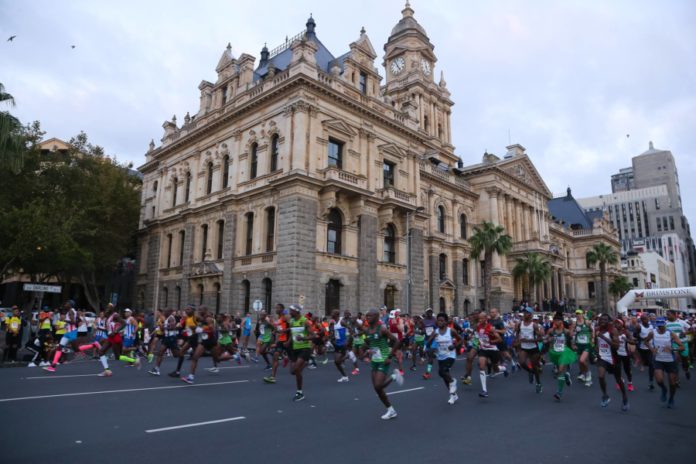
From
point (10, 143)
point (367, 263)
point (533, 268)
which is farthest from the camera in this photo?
point (533, 268)

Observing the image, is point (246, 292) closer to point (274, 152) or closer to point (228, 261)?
point (228, 261)

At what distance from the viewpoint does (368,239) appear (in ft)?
101

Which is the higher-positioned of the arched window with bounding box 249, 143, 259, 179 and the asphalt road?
the arched window with bounding box 249, 143, 259, 179

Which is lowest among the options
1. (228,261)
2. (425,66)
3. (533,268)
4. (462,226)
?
(228,261)

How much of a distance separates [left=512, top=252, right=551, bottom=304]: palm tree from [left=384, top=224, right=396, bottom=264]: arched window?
853 inches

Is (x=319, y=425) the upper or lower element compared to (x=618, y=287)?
lower

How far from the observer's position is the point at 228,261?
31625mm

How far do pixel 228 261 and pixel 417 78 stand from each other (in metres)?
33.0

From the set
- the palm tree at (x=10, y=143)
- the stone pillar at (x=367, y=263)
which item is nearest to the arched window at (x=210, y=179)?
the stone pillar at (x=367, y=263)

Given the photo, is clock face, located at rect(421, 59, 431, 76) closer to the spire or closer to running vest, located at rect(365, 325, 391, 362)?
the spire

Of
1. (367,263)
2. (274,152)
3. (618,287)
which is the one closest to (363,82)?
(274,152)

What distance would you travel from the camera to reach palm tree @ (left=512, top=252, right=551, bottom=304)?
160 ft

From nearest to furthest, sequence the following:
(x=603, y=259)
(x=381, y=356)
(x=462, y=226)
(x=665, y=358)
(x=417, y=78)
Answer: (x=381, y=356) < (x=665, y=358) < (x=462, y=226) < (x=417, y=78) < (x=603, y=259)

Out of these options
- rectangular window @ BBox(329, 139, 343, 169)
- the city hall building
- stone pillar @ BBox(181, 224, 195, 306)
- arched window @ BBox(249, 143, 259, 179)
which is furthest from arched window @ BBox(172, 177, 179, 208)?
rectangular window @ BBox(329, 139, 343, 169)
